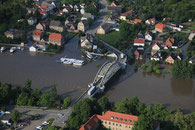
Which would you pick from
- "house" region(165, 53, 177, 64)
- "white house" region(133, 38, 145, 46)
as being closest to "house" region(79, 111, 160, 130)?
"house" region(165, 53, 177, 64)

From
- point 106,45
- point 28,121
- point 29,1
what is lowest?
point 28,121

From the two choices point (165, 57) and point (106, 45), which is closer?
point (165, 57)

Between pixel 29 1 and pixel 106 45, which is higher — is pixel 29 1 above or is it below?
above

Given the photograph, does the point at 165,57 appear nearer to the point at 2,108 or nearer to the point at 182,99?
the point at 182,99

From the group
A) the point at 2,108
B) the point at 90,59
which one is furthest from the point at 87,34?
the point at 2,108

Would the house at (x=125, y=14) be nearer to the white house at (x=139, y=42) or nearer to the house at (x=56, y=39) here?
the white house at (x=139, y=42)

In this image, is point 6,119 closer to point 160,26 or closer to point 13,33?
point 13,33
